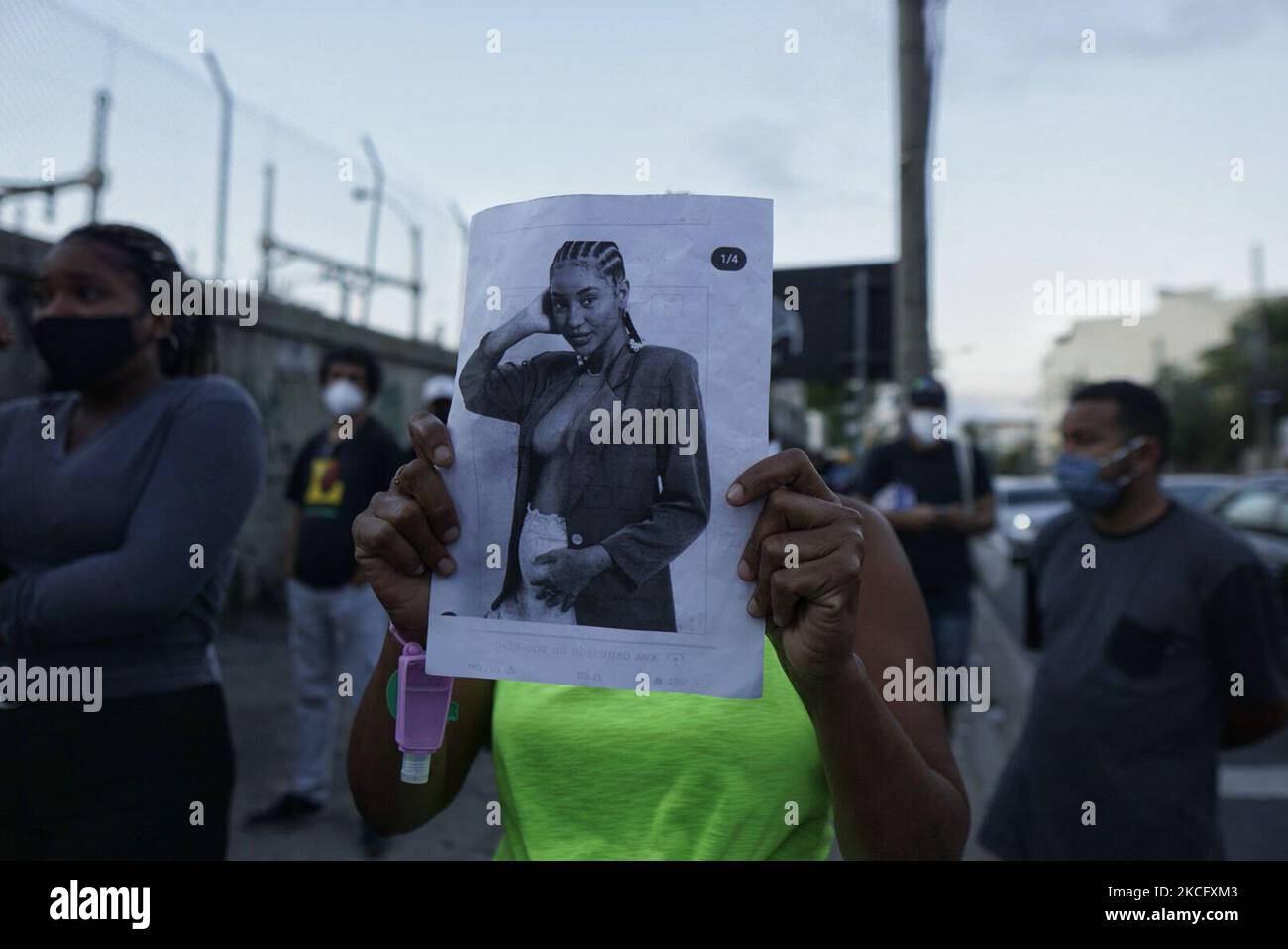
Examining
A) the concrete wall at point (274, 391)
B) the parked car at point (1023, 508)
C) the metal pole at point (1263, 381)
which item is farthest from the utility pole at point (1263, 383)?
the concrete wall at point (274, 391)

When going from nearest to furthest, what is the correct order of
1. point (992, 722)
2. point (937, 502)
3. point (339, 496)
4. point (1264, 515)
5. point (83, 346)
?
point (83, 346) < point (339, 496) < point (937, 502) < point (992, 722) < point (1264, 515)

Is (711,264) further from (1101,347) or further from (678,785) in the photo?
(1101,347)

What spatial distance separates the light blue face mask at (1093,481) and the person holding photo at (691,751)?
1.68 metres

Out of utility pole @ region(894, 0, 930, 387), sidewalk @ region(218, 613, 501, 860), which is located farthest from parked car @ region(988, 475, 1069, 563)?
sidewalk @ region(218, 613, 501, 860)

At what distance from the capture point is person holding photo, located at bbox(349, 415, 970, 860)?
3.76ft

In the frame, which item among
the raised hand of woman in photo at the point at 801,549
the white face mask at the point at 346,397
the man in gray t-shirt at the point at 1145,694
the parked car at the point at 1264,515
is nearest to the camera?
the raised hand of woman in photo at the point at 801,549

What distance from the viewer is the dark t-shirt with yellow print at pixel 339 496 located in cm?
437

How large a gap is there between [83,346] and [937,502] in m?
4.34

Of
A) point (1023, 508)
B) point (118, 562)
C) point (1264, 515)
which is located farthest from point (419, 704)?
point (1023, 508)

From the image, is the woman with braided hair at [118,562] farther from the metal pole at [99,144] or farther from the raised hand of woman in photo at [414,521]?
the metal pole at [99,144]

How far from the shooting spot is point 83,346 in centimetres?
195

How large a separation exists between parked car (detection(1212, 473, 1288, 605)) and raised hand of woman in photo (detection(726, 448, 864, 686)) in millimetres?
9764

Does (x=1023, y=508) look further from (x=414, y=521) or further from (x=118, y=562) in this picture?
(x=414, y=521)
